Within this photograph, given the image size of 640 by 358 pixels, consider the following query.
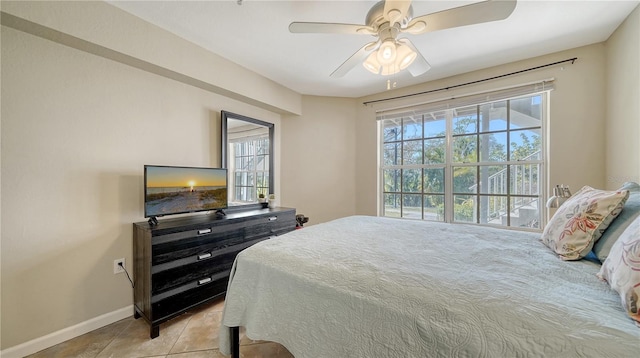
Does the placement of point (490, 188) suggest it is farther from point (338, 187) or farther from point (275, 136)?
point (275, 136)

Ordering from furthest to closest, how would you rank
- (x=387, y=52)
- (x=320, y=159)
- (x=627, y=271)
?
(x=320, y=159)
(x=387, y=52)
(x=627, y=271)

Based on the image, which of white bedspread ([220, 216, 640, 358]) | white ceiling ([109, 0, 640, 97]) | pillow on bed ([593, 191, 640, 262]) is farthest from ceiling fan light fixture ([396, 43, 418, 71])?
pillow on bed ([593, 191, 640, 262])

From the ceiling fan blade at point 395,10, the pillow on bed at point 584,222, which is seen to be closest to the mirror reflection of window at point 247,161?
the ceiling fan blade at point 395,10

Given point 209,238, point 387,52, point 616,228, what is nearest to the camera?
point 616,228

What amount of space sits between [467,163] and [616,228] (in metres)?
1.95

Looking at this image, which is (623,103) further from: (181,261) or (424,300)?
(181,261)

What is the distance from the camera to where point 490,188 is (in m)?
2.79

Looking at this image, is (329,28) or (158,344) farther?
(158,344)

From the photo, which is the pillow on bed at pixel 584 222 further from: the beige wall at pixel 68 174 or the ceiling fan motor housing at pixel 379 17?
the beige wall at pixel 68 174

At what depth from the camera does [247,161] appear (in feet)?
9.62

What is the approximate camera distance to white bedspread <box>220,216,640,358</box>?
2.20 ft

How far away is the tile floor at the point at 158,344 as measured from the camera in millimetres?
1546

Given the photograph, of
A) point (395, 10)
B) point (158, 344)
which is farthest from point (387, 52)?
point (158, 344)

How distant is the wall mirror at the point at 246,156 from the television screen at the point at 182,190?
264mm
